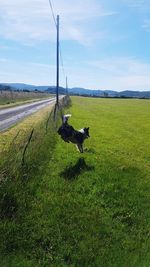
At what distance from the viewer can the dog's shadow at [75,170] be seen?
13719 millimetres

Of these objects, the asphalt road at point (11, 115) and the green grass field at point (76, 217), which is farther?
the asphalt road at point (11, 115)

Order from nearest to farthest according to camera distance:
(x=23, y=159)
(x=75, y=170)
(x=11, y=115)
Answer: (x=23, y=159), (x=75, y=170), (x=11, y=115)

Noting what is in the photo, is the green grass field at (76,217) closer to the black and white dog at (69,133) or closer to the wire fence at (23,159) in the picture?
the wire fence at (23,159)

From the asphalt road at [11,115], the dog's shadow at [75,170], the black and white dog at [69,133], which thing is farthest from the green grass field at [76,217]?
the asphalt road at [11,115]

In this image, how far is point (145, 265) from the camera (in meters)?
8.58

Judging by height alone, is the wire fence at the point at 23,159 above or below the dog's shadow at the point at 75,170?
above

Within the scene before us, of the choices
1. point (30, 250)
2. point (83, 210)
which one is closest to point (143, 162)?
point (83, 210)

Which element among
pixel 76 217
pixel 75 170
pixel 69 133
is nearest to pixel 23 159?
pixel 76 217

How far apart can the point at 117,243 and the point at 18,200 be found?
2.65m

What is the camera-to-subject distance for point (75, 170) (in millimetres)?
14664

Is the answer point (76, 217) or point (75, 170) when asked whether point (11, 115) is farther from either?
point (76, 217)

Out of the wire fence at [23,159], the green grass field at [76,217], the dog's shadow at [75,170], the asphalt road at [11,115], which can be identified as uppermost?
the wire fence at [23,159]

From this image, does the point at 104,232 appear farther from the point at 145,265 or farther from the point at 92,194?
the point at 92,194

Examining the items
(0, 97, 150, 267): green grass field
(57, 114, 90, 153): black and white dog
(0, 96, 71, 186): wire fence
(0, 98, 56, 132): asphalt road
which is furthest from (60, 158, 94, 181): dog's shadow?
(0, 98, 56, 132): asphalt road
